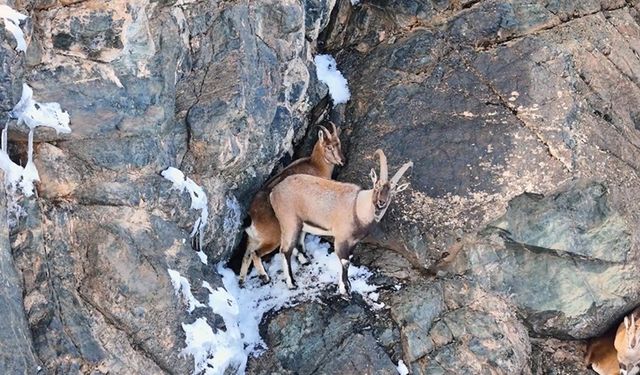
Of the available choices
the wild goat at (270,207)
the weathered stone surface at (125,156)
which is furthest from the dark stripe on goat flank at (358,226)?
the weathered stone surface at (125,156)

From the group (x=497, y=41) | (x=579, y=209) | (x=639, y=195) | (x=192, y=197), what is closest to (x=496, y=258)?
(x=579, y=209)

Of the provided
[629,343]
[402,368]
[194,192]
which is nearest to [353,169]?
[194,192]

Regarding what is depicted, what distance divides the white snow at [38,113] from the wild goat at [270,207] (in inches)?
125

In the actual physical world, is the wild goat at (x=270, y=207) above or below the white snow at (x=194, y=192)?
below

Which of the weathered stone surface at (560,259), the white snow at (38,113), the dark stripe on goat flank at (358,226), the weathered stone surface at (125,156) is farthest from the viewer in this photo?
the weathered stone surface at (560,259)

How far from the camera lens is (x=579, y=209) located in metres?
10.6

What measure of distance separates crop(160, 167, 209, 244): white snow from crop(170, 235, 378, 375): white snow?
704mm

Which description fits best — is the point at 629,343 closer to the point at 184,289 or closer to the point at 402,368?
the point at 402,368

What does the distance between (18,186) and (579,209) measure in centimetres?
687

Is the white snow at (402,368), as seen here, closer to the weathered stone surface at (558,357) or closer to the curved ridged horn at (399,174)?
the weathered stone surface at (558,357)

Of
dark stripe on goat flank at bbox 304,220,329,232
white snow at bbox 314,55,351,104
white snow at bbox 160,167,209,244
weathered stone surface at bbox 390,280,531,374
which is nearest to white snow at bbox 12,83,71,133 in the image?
white snow at bbox 160,167,209,244

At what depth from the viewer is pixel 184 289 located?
9.02m

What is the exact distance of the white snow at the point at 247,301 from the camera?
903 centimetres

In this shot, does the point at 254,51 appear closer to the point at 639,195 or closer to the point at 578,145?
the point at 578,145
